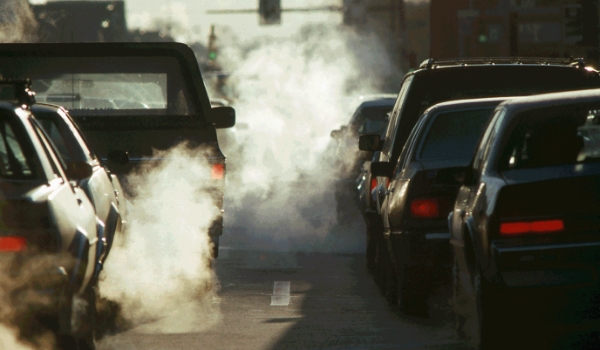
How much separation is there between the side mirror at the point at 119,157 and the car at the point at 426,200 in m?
2.13

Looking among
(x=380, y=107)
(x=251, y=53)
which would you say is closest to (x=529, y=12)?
(x=251, y=53)

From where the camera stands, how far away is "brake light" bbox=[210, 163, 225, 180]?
39.4 ft

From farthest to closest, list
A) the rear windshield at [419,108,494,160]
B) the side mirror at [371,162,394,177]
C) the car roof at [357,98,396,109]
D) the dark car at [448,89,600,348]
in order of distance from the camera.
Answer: the car roof at [357,98,396,109] < the side mirror at [371,162,394,177] < the rear windshield at [419,108,494,160] < the dark car at [448,89,600,348]

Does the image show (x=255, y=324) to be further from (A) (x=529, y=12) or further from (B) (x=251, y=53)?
(B) (x=251, y=53)

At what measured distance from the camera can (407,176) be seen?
10422mm

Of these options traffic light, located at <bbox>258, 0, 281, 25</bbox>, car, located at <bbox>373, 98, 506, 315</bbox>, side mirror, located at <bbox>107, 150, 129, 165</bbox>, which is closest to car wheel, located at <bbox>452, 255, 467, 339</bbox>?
car, located at <bbox>373, 98, 506, 315</bbox>

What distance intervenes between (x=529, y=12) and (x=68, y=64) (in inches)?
2589

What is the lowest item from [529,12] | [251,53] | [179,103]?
[251,53]

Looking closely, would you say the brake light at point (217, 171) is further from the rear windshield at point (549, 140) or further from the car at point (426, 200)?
the rear windshield at point (549, 140)

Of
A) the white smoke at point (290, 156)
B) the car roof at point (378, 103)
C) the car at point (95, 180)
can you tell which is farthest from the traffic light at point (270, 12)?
the car at point (95, 180)

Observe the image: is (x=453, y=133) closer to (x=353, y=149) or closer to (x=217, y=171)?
(x=217, y=171)

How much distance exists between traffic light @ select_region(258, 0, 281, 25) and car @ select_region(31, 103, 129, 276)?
42.5 m

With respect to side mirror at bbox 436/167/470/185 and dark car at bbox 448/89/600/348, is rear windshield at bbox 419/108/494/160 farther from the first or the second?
dark car at bbox 448/89/600/348

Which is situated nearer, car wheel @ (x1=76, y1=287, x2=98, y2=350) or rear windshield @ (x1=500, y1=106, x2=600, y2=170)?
rear windshield @ (x1=500, y1=106, x2=600, y2=170)
